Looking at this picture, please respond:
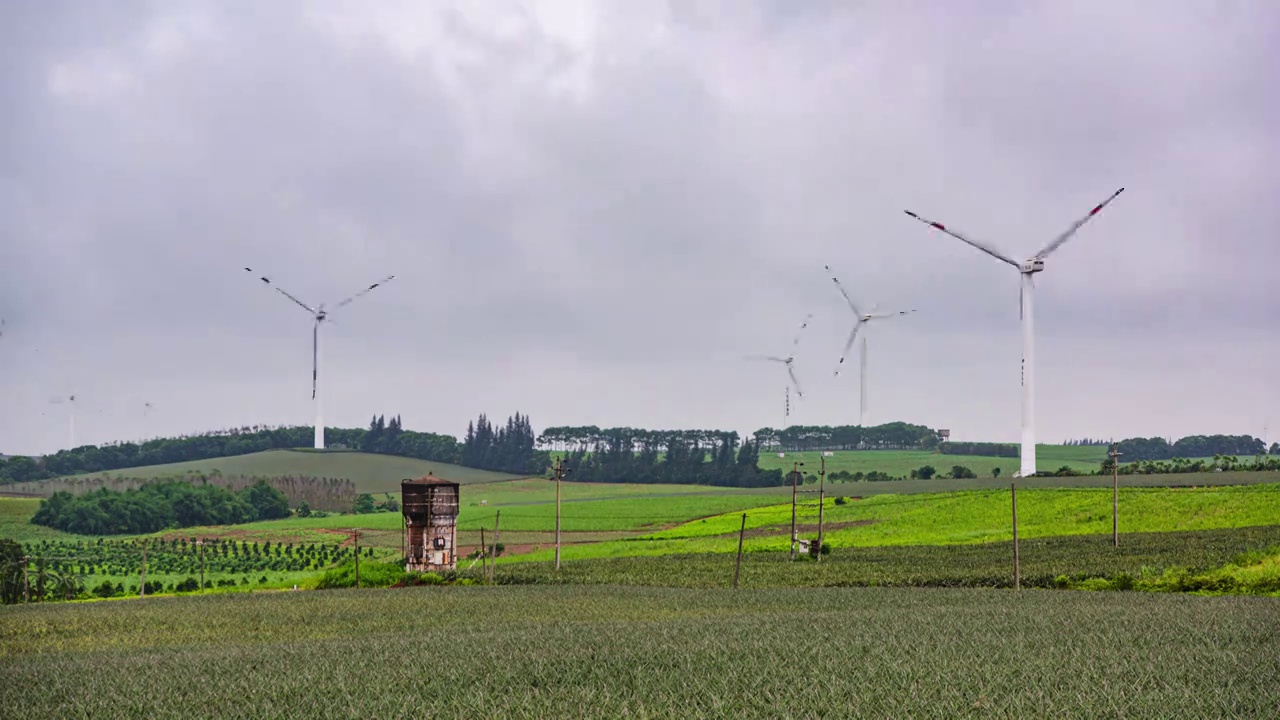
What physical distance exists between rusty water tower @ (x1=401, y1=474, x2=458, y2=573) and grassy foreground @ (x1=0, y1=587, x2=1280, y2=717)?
2147 inches

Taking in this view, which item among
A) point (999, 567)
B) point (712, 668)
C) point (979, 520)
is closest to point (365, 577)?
point (999, 567)

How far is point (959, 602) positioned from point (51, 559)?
429ft

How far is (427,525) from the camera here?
323 feet

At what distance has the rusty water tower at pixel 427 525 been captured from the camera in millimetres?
98000

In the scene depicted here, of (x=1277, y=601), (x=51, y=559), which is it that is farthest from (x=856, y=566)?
(x=51, y=559)

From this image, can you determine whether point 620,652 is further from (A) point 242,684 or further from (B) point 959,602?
(B) point 959,602

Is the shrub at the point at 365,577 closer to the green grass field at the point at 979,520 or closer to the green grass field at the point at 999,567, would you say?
the green grass field at the point at 999,567

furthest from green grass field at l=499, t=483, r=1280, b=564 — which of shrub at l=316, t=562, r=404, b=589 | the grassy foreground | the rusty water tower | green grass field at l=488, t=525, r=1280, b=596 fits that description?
the grassy foreground

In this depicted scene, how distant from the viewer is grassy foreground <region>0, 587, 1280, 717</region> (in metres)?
18.9

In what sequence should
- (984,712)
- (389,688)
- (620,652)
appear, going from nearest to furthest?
(984,712), (389,688), (620,652)

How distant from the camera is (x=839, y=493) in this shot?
169m

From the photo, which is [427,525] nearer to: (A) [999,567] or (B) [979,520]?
(A) [999,567]

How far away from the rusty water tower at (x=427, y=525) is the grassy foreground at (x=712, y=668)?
179 feet

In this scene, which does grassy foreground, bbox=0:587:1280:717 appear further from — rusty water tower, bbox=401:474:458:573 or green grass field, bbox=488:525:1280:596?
rusty water tower, bbox=401:474:458:573
